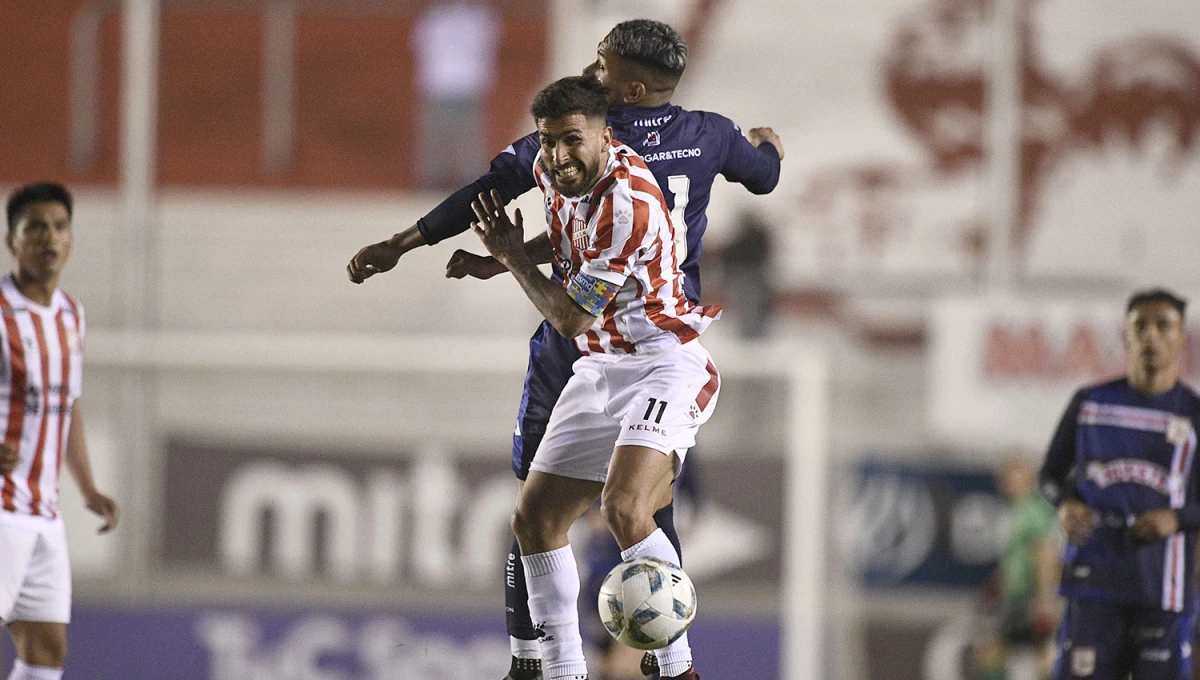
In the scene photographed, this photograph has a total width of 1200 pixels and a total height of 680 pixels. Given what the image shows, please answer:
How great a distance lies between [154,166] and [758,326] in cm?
Answer: 571

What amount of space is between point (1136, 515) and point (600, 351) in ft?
8.79

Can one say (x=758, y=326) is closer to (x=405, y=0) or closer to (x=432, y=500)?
(x=432, y=500)

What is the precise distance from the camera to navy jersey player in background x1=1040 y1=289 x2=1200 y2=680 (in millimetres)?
5953

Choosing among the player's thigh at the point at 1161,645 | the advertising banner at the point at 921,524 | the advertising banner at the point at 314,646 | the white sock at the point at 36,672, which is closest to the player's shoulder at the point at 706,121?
the player's thigh at the point at 1161,645

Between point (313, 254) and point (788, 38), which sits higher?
point (788, 38)

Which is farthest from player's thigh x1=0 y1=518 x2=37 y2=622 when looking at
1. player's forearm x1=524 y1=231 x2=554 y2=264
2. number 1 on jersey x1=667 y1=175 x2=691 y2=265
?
number 1 on jersey x1=667 y1=175 x2=691 y2=265

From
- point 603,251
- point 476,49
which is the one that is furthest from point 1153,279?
point 603,251

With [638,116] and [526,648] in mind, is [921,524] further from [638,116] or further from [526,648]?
[638,116]

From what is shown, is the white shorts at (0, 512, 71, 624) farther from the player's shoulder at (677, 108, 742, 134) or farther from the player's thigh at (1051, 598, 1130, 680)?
the player's thigh at (1051, 598, 1130, 680)

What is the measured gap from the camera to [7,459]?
504 centimetres

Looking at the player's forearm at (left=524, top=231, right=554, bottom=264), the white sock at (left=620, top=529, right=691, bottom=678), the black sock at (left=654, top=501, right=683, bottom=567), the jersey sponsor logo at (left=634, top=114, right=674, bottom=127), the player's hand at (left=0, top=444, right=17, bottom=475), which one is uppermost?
the jersey sponsor logo at (left=634, top=114, right=674, bottom=127)

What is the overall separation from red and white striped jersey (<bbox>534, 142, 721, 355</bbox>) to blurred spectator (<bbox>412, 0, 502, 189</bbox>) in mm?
9814

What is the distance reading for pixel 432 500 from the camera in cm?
→ 1089

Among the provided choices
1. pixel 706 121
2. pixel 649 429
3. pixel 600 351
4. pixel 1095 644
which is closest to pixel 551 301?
pixel 600 351
